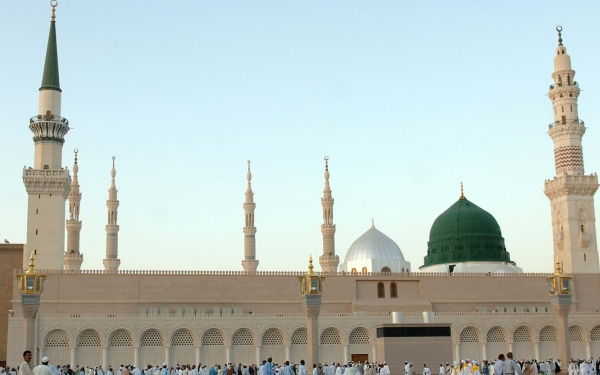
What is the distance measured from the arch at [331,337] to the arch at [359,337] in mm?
550

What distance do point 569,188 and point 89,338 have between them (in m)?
25.5

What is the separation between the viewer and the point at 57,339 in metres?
34.4

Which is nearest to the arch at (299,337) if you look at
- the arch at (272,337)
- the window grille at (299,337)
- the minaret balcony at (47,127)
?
the window grille at (299,337)

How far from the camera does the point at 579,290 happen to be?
41.6 meters

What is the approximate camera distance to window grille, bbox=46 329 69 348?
34.3m

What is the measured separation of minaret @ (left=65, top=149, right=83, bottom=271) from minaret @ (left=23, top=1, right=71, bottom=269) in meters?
6.19

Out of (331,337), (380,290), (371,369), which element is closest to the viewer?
(371,369)

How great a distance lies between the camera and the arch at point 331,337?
36.9 m

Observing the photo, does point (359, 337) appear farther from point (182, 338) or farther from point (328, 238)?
point (328, 238)

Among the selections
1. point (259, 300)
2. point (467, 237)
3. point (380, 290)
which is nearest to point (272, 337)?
point (259, 300)

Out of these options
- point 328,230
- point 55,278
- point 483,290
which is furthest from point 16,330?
point 483,290

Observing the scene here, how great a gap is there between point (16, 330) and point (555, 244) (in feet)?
91.0

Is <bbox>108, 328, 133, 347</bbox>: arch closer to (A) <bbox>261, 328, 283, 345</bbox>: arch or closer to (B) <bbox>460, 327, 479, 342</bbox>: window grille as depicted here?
(A) <bbox>261, 328, 283, 345</bbox>: arch

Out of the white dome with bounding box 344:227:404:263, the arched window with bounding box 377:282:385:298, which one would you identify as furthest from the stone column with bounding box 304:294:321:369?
the white dome with bounding box 344:227:404:263
